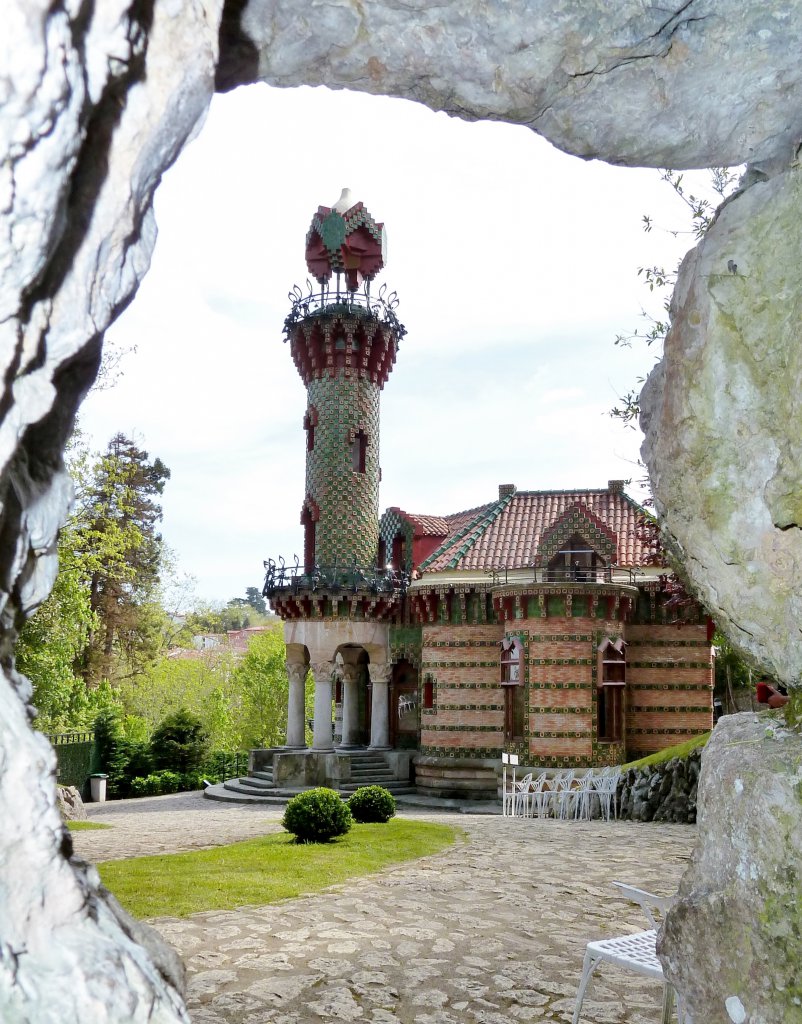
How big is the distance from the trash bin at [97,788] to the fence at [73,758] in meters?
0.40

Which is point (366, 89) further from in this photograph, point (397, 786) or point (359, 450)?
point (359, 450)

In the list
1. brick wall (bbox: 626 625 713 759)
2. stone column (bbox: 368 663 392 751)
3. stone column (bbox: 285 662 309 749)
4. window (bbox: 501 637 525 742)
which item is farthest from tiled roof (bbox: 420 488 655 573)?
stone column (bbox: 285 662 309 749)

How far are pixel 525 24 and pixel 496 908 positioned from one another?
26.2 ft

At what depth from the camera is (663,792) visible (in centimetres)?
1661

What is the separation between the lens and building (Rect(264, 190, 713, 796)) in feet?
72.0

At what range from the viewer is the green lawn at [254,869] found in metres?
9.19

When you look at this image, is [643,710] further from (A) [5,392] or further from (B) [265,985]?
(A) [5,392]

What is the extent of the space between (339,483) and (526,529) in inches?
220

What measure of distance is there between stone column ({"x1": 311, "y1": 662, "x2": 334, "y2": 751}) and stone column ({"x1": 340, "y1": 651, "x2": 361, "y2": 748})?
2.93 meters

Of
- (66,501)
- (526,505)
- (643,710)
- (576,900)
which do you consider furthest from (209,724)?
(66,501)

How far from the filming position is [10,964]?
1990 mm

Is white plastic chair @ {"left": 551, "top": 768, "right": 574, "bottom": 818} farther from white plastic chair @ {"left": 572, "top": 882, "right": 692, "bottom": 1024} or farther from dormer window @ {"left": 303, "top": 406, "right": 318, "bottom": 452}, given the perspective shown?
white plastic chair @ {"left": 572, "top": 882, "right": 692, "bottom": 1024}

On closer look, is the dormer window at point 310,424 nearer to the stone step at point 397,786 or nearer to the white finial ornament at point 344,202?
the white finial ornament at point 344,202

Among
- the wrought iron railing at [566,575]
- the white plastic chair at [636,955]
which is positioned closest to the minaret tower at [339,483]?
the wrought iron railing at [566,575]
